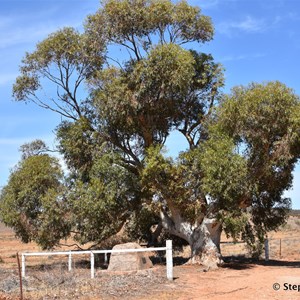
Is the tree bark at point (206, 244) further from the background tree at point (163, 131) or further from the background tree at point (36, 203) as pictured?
the background tree at point (36, 203)

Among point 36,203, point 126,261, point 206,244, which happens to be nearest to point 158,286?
point 126,261

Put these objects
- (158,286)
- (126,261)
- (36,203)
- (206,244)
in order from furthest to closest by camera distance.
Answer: (36,203) → (206,244) → (126,261) → (158,286)

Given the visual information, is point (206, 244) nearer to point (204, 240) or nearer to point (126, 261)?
point (204, 240)

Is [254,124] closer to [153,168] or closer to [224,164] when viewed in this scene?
[224,164]

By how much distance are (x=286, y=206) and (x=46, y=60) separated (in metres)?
14.7

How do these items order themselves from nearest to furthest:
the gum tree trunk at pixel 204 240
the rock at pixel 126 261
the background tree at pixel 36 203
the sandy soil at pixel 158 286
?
the sandy soil at pixel 158 286, the rock at pixel 126 261, the gum tree trunk at pixel 204 240, the background tree at pixel 36 203

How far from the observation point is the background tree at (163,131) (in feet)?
67.8

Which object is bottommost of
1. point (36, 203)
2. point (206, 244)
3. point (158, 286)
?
point (158, 286)

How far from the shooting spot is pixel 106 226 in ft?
78.1

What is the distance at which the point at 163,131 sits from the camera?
984 inches

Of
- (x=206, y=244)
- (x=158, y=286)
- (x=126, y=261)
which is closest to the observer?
(x=158, y=286)

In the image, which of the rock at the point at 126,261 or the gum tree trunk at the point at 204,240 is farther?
the gum tree trunk at the point at 204,240

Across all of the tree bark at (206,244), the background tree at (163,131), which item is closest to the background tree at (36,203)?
the background tree at (163,131)

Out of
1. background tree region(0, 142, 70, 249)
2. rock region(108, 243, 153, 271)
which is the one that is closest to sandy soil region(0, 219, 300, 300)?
rock region(108, 243, 153, 271)
